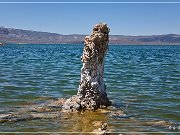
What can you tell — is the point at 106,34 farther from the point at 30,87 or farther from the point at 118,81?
the point at 118,81

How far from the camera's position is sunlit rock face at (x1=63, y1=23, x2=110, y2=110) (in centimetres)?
1579

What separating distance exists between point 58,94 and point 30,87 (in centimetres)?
297

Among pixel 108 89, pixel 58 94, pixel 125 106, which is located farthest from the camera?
pixel 108 89

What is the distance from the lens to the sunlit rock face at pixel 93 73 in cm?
1579

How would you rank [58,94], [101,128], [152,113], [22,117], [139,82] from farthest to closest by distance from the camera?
[139,82] < [58,94] < [152,113] < [22,117] < [101,128]

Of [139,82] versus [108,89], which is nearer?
[108,89]

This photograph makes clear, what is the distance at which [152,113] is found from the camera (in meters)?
15.7

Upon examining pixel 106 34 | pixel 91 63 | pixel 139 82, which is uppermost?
pixel 106 34

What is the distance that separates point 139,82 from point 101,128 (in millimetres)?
15138

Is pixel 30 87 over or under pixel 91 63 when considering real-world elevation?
under

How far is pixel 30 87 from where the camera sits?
75.0 feet

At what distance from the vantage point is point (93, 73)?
15.9 meters

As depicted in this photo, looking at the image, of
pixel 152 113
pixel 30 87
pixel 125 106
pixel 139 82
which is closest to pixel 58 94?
pixel 30 87

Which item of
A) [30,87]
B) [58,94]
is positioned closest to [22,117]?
[58,94]
